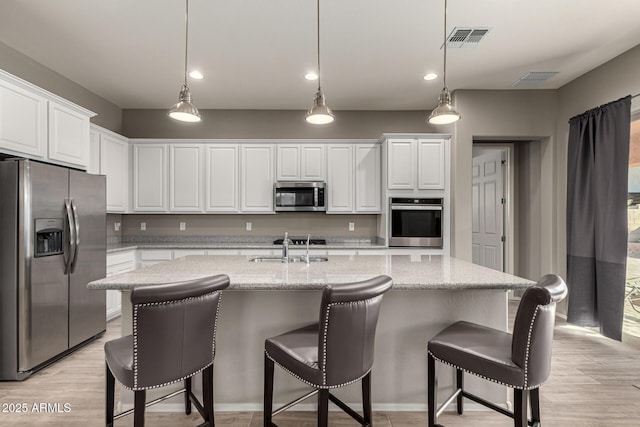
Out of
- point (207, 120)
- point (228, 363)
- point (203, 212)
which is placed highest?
point (207, 120)

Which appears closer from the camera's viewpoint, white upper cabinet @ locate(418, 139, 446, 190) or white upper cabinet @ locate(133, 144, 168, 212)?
white upper cabinet @ locate(418, 139, 446, 190)

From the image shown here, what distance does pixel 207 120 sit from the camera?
504 centimetres

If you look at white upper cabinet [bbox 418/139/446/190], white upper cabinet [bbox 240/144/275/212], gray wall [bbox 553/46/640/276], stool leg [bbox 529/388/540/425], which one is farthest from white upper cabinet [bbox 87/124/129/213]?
gray wall [bbox 553/46/640/276]

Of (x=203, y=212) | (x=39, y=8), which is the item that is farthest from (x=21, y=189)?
(x=203, y=212)

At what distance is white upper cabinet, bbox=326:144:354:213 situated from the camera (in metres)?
4.74

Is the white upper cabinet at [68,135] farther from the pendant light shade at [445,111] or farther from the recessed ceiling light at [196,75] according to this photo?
the pendant light shade at [445,111]

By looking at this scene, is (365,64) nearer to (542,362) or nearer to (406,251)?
(406,251)

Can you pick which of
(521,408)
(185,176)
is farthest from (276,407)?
(185,176)

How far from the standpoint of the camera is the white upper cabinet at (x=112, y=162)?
4012 mm

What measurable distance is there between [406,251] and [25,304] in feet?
12.5

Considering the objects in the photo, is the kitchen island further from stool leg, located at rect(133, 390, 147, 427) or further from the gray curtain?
the gray curtain

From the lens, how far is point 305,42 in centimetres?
313

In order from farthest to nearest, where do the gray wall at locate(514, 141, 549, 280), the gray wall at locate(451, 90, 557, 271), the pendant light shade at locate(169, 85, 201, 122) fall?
the gray wall at locate(514, 141, 549, 280), the gray wall at locate(451, 90, 557, 271), the pendant light shade at locate(169, 85, 201, 122)

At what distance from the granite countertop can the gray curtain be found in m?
2.09
